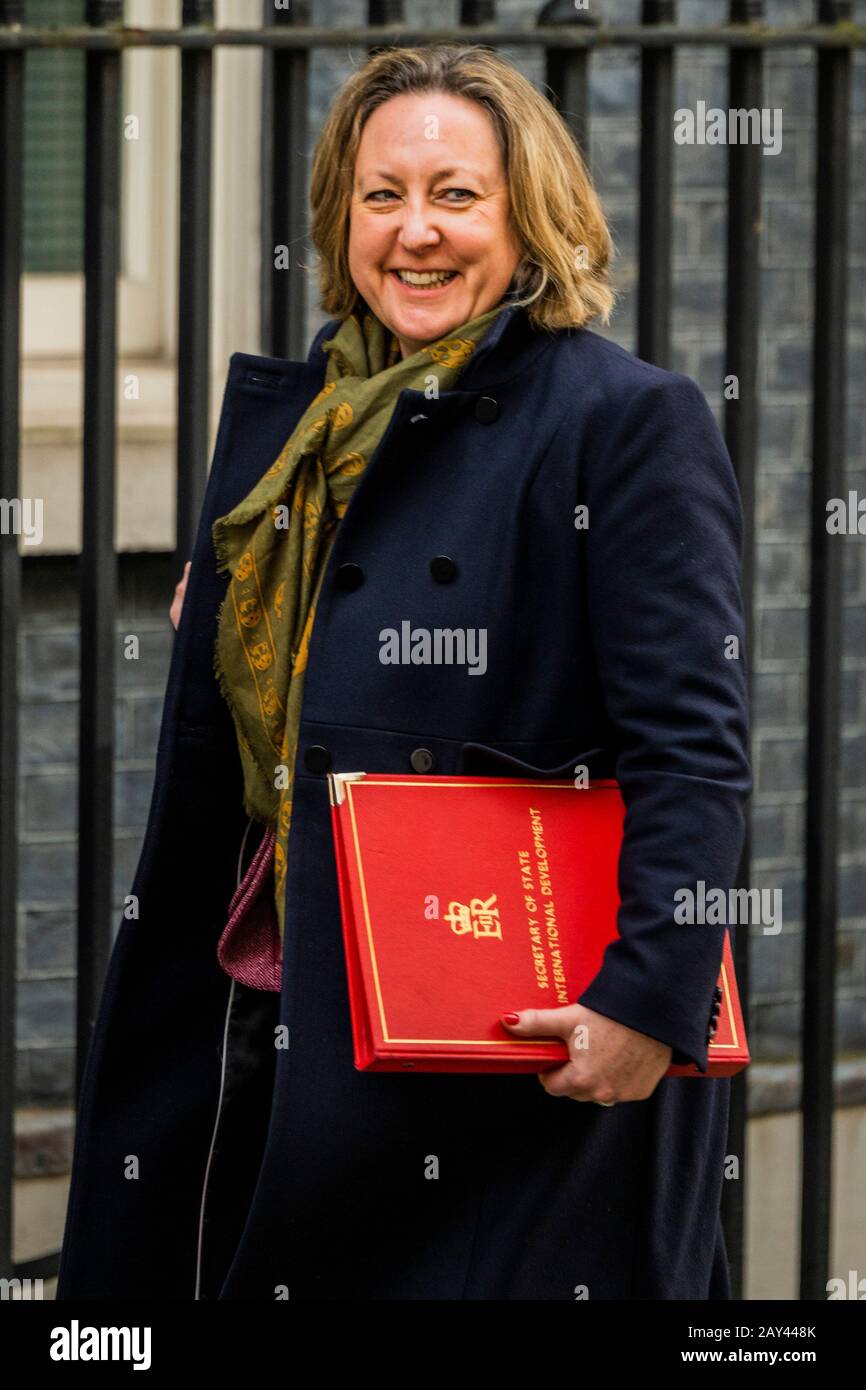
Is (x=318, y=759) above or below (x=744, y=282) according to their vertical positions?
below

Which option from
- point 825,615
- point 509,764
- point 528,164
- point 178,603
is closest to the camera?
point 509,764

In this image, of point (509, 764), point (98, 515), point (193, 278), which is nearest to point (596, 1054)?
point (509, 764)

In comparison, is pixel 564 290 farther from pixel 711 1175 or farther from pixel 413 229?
pixel 711 1175

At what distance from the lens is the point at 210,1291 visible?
2955 millimetres

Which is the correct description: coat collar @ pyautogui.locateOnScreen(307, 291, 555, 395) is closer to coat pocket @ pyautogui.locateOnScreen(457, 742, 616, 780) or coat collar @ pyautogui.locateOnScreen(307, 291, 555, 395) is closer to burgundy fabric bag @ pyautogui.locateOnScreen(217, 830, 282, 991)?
coat pocket @ pyautogui.locateOnScreen(457, 742, 616, 780)

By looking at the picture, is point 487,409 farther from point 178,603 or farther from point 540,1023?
point 540,1023

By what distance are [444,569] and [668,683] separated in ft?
1.05

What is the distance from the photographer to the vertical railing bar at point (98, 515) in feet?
10.9

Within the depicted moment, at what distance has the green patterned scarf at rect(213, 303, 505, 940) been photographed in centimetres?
268

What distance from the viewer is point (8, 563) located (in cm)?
336

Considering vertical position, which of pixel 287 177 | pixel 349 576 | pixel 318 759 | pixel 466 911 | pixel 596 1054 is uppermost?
pixel 287 177

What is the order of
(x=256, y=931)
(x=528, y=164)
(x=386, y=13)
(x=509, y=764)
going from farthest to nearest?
1. (x=386, y=13)
2. (x=256, y=931)
3. (x=528, y=164)
4. (x=509, y=764)

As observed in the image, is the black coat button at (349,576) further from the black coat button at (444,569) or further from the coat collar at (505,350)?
the coat collar at (505,350)

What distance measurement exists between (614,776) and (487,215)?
71cm
